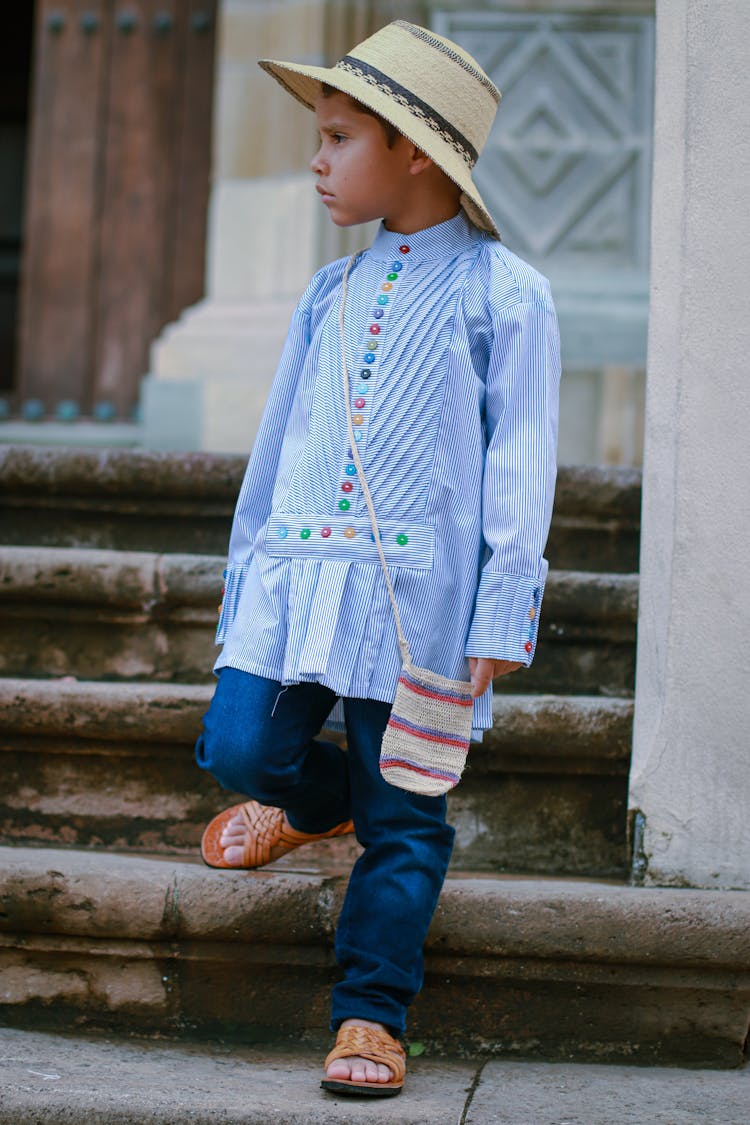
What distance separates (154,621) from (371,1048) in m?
1.20

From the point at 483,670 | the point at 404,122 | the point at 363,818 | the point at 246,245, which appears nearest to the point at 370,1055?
the point at 363,818

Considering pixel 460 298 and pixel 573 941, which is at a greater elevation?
pixel 460 298

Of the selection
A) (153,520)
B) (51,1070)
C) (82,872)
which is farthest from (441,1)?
(51,1070)

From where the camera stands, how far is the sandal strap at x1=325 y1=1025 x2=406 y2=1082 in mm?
1768

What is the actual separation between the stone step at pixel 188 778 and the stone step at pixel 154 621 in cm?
31

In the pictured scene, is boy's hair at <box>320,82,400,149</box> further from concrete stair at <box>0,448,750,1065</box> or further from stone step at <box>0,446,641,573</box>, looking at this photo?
stone step at <box>0,446,641,573</box>

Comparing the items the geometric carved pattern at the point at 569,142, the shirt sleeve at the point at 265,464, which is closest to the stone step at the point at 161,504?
the shirt sleeve at the point at 265,464

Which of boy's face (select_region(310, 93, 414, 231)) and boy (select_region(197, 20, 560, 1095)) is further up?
boy's face (select_region(310, 93, 414, 231))

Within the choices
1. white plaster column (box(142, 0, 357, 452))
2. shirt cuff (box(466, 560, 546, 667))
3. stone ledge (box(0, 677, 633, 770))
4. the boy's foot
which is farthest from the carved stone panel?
the boy's foot

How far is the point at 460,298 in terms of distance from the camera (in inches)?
77.3

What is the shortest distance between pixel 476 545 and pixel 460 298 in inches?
14.5

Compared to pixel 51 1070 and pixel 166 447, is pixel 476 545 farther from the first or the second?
pixel 166 447

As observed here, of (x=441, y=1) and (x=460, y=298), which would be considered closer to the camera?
(x=460, y=298)

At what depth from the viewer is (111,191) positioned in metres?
4.82
